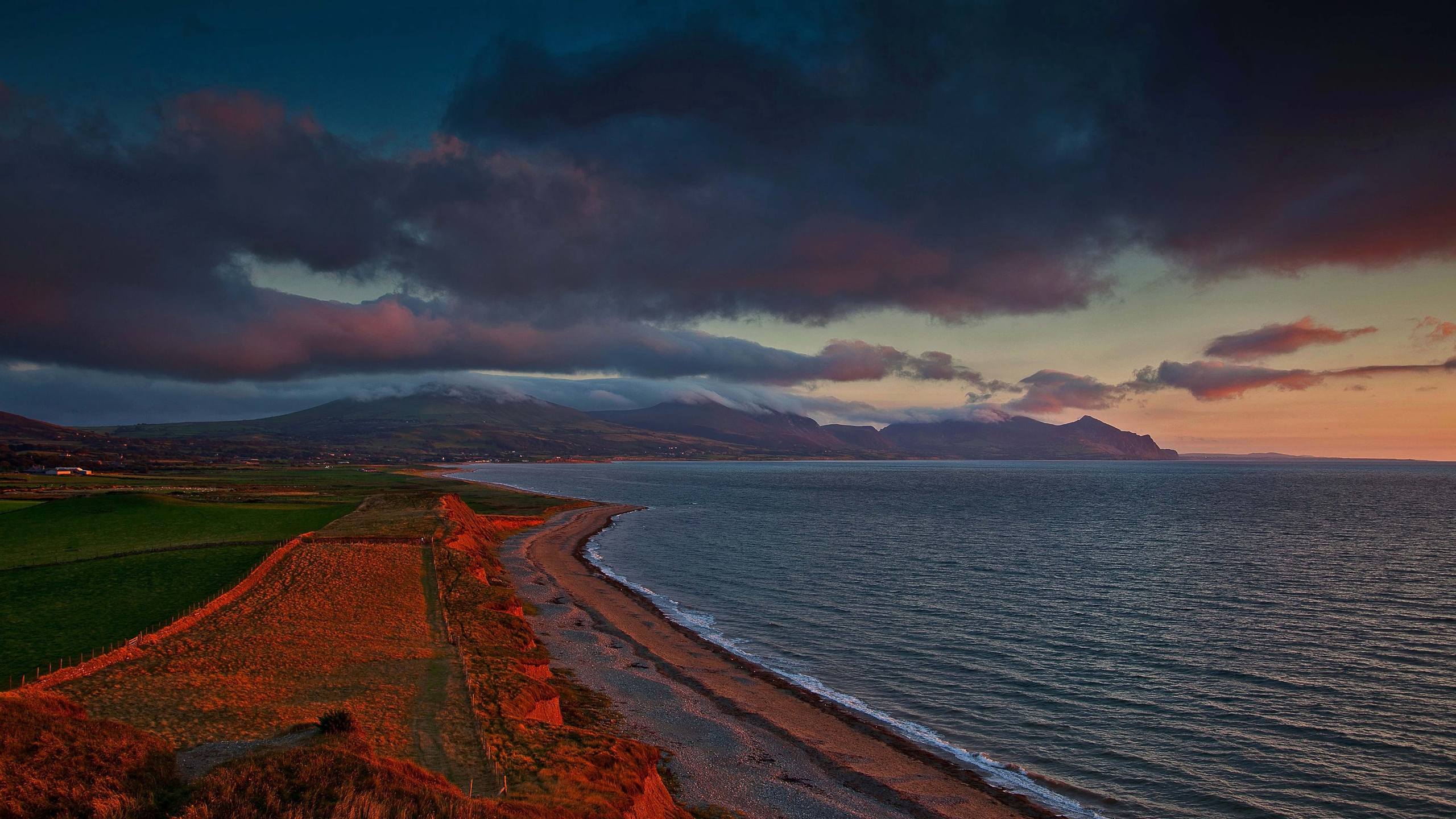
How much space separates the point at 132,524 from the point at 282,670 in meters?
62.3

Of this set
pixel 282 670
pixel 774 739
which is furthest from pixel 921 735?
pixel 282 670

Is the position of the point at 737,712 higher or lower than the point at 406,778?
lower

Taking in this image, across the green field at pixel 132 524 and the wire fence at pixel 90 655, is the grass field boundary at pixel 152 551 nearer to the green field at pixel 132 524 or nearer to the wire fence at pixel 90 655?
the green field at pixel 132 524

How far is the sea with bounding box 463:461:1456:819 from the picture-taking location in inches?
1086

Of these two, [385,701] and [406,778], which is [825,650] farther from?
[406,778]

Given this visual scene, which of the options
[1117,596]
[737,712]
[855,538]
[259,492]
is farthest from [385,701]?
[259,492]

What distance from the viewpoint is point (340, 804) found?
13.9m

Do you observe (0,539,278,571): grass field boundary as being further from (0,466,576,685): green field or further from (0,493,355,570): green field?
(0,493,355,570): green field

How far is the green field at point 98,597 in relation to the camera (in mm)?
32594

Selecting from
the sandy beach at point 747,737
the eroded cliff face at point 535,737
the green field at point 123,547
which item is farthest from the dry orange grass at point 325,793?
the green field at point 123,547

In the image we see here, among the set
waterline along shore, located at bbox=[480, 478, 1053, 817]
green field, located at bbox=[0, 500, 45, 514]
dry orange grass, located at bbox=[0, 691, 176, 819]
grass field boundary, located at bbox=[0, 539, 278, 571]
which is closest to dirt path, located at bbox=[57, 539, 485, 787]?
dry orange grass, located at bbox=[0, 691, 176, 819]

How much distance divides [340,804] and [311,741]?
16.0 feet

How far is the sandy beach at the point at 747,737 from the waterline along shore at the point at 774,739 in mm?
63

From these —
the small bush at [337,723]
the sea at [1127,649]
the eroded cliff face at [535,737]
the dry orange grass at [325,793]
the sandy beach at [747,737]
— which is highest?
the dry orange grass at [325,793]
